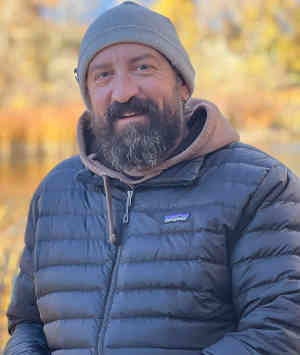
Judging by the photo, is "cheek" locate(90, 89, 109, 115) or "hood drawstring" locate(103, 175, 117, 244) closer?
"hood drawstring" locate(103, 175, 117, 244)

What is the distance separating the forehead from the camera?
137 centimetres

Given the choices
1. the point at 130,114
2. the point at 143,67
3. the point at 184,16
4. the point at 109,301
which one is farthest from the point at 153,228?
the point at 184,16

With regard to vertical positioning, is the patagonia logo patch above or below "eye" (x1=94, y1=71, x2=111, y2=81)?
below

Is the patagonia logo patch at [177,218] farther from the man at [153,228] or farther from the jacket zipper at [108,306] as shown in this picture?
the jacket zipper at [108,306]

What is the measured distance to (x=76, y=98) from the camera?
32.4 meters

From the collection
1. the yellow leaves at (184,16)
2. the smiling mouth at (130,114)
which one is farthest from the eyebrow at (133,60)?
the yellow leaves at (184,16)

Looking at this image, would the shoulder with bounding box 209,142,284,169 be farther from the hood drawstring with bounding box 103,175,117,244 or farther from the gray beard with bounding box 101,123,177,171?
the hood drawstring with bounding box 103,175,117,244

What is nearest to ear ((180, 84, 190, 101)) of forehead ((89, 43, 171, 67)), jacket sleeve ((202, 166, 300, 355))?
forehead ((89, 43, 171, 67))

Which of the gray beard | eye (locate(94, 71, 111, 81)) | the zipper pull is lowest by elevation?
the zipper pull

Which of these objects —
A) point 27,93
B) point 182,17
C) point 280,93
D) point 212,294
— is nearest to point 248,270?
point 212,294

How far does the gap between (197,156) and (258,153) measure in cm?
13

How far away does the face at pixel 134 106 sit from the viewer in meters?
1.35

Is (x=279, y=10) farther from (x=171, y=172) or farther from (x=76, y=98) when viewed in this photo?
(x=171, y=172)

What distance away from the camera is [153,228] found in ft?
4.07
